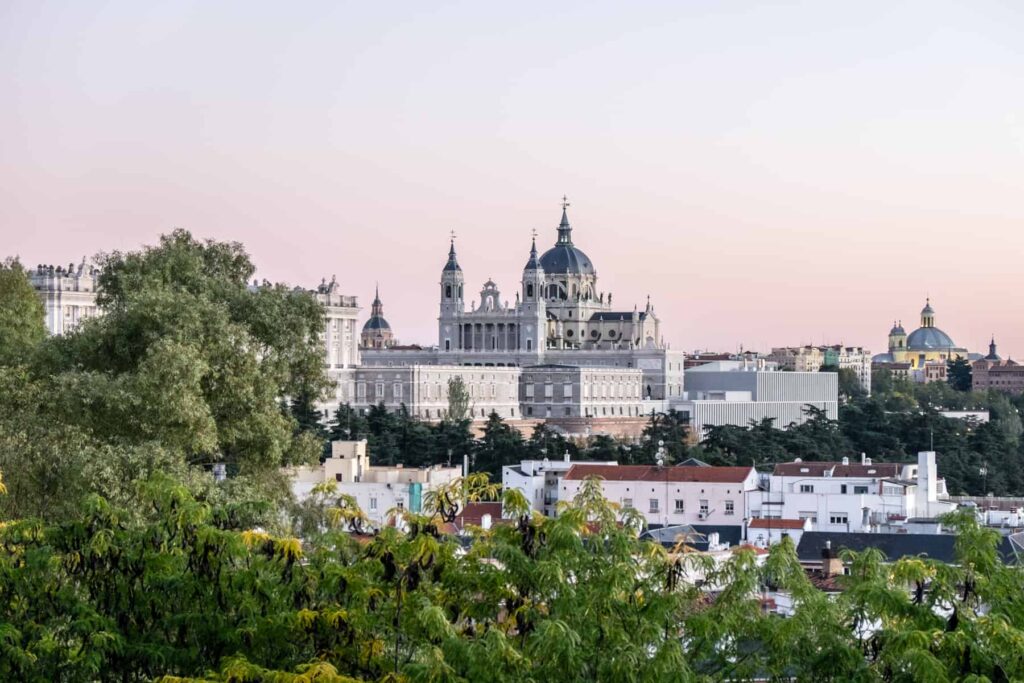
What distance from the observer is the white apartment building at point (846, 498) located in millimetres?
49969

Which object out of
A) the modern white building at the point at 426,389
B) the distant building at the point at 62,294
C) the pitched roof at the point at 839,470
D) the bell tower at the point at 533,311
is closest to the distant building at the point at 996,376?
the bell tower at the point at 533,311

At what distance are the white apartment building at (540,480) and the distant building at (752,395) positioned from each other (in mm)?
65687

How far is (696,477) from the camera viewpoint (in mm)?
52125

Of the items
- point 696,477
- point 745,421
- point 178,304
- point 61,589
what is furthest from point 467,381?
point 61,589

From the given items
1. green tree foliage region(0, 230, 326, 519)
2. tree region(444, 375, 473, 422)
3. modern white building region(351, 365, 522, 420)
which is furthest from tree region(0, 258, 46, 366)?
modern white building region(351, 365, 522, 420)

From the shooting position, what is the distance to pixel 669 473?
52.9 m

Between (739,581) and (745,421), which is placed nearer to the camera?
(739,581)

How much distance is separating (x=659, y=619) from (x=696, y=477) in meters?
37.7

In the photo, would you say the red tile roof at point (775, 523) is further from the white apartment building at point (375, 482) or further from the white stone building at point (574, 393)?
the white stone building at point (574, 393)

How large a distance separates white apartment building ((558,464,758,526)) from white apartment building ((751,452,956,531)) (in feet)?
1.51

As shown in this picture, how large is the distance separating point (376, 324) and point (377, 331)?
828mm

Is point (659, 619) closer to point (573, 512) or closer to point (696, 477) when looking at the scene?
point (573, 512)

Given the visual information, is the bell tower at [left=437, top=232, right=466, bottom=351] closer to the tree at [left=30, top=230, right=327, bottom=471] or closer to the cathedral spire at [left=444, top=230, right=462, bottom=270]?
the cathedral spire at [left=444, top=230, right=462, bottom=270]

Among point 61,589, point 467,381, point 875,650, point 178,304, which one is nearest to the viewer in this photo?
point 875,650
